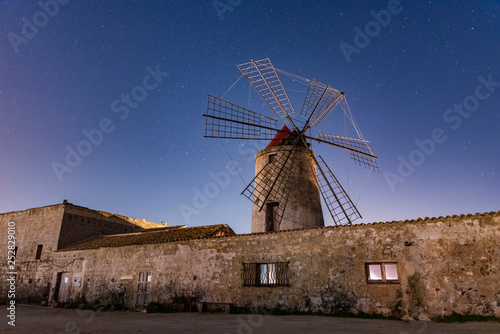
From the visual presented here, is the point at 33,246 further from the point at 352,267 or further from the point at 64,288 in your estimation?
the point at 352,267

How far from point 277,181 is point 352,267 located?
643 cm

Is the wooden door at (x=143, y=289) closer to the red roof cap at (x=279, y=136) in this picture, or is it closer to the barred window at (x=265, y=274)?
the barred window at (x=265, y=274)

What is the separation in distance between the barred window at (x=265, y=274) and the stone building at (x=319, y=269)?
1.3 inches

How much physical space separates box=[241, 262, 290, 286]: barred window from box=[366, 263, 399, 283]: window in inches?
97.8

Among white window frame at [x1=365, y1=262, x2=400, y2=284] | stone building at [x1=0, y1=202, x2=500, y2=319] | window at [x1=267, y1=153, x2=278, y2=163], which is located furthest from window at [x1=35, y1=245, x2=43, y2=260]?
white window frame at [x1=365, y1=262, x2=400, y2=284]

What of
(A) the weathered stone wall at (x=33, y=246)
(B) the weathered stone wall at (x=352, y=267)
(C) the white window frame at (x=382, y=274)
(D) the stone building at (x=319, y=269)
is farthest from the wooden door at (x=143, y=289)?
(C) the white window frame at (x=382, y=274)

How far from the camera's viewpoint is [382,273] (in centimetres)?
888

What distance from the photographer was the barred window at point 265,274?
10250 millimetres

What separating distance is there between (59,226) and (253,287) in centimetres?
1336

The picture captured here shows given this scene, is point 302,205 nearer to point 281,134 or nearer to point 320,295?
point 281,134

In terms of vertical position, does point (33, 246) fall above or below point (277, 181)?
below

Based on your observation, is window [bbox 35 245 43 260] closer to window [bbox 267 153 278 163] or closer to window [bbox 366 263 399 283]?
window [bbox 267 153 278 163]

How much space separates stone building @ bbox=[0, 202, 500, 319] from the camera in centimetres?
793

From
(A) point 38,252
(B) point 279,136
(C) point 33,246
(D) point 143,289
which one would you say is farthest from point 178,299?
(C) point 33,246
